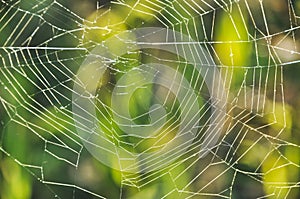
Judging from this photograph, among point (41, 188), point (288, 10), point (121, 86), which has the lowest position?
point (41, 188)

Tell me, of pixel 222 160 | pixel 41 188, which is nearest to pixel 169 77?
pixel 222 160

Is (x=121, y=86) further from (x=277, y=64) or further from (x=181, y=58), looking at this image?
(x=277, y=64)

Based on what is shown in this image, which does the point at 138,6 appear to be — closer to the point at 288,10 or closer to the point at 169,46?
the point at 169,46

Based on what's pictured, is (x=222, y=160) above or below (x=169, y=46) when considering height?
below

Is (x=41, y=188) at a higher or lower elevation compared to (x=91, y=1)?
lower

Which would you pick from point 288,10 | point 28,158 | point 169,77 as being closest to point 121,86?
point 169,77
